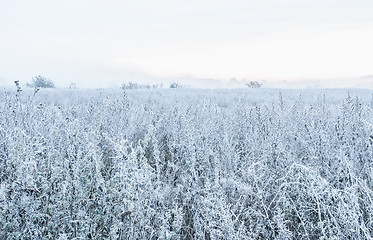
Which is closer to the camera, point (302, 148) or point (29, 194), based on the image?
point (29, 194)

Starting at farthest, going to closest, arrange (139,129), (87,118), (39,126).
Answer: (139,129)
(87,118)
(39,126)

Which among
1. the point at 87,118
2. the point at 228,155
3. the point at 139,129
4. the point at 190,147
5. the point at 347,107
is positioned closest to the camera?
the point at 190,147

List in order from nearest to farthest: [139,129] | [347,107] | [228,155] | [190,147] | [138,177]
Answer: [138,177], [190,147], [228,155], [347,107], [139,129]

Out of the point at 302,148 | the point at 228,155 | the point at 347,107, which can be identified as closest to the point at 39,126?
the point at 228,155

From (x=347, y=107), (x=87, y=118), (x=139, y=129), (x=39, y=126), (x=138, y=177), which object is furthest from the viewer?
(x=139, y=129)

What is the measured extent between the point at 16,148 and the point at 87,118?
196cm

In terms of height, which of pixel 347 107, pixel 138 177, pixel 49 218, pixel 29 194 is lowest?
pixel 49 218

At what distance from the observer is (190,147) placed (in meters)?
3.08

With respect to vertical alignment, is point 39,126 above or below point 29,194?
above

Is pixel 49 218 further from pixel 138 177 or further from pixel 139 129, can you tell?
pixel 139 129

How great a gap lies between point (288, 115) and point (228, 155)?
1.92 meters

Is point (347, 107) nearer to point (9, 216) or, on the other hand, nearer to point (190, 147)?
point (190, 147)

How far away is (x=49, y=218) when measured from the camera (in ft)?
7.51

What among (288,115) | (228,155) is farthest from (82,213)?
(288,115)
